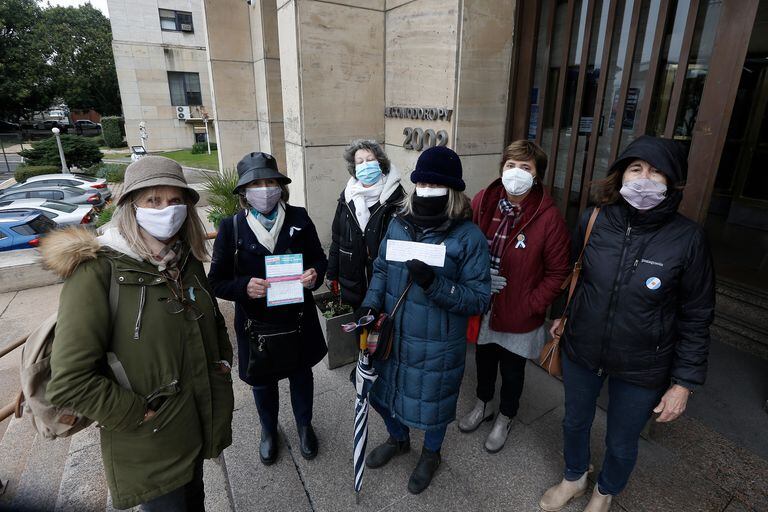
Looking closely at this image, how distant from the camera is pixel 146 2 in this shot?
2902cm

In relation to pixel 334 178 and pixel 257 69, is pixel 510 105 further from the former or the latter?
pixel 257 69

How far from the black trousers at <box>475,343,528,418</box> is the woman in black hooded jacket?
1.96ft

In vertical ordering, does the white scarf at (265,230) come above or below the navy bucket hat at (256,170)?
below

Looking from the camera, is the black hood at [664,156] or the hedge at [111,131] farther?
the hedge at [111,131]

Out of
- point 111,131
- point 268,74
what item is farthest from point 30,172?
point 111,131

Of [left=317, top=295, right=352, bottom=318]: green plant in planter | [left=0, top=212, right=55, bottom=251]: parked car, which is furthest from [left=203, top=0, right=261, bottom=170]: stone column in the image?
[left=317, top=295, right=352, bottom=318]: green plant in planter

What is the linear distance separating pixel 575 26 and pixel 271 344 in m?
3.60

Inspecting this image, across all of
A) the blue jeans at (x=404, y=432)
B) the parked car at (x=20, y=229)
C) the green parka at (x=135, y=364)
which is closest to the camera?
the green parka at (x=135, y=364)

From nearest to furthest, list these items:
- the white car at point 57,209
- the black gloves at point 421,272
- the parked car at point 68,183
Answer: the black gloves at point 421,272 < the white car at point 57,209 < the parked car at point 68,183

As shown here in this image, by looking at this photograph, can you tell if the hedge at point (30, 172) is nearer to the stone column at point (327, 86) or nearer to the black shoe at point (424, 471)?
the stone column at point (327, 86)

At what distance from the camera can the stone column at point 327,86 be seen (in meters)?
4.88

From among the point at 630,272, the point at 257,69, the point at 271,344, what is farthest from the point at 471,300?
the point at 257,69

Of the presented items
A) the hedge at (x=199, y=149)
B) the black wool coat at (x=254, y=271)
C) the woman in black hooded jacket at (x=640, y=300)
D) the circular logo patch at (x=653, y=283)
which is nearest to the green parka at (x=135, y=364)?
the black wool coat at (x=254, y=271)

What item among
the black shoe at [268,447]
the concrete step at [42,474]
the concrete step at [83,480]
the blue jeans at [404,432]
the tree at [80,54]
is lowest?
the concrete step at [42,474]
